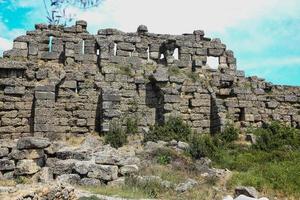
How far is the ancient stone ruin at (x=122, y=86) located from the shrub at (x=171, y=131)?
53 cm

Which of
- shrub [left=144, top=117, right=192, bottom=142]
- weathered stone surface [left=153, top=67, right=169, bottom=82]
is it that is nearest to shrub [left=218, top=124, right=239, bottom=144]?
shrub [left=144, top=117, right=192, bottom=142]

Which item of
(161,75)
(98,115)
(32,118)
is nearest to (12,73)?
(32,118)

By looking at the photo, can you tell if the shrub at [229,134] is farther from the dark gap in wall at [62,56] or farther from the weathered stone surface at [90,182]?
the weathered stone surface at [90,182]

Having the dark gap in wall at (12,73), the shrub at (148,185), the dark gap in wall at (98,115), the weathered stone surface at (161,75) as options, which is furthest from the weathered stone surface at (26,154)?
the weathered stone surface at (161,75)

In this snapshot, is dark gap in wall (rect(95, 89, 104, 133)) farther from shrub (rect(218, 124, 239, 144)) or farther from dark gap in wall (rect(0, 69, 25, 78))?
shrub (rect(218, 124, 239, 144))

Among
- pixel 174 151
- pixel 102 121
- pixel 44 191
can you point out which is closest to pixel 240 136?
pixel 174 151

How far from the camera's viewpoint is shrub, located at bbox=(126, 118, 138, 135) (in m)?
20.2

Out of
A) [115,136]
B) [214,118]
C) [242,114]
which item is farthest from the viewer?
[242,114]

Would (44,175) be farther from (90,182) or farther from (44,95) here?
(44,95)

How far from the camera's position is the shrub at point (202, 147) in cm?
1844

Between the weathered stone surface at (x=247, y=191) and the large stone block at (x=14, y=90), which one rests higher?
the large stone block at (x=14, y=90)

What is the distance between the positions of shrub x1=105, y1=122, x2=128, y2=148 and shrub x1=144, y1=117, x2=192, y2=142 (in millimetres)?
880

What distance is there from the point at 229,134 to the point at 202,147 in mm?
2533

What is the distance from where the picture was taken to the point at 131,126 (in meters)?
20.3
